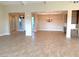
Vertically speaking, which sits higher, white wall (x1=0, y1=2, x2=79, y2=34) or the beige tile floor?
white wall (x1=0, y1=2, x2=79, y2=34)

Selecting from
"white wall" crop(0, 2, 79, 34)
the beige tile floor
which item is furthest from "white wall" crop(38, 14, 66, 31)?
the beige tile floor

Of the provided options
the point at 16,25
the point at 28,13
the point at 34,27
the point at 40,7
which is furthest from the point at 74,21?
the point at 16,25

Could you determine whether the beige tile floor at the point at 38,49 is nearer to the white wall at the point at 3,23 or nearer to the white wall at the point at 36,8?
the white wall at the point at 36,8

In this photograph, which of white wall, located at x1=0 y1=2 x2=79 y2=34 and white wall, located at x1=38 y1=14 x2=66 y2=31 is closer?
white wall, located at x1=0 y1=2 x2=79 y2=34

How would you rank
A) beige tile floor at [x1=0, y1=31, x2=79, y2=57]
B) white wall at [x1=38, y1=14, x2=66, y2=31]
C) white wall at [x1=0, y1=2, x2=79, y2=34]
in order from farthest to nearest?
white wall at [x1=38, y1=14, x2=66, y2=31] → white wall at [x1=0, y1=2, x2=79, y2=34] → beige tile floor at [x1=0, y1=31, x2=79, y2=57]

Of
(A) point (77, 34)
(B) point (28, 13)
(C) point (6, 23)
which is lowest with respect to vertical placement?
(A) point (77, 34)

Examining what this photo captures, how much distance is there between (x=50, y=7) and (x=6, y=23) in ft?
13.8

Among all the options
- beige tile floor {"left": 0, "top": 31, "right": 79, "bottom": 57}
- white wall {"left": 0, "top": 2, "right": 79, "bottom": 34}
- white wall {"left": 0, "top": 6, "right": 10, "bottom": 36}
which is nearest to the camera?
beige tile floor {"left": 0, "top": 31, "right": 79, "bottom": 57}

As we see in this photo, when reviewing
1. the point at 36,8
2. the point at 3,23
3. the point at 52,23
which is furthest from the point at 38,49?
the point at 52,23

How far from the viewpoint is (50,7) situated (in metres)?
9.18

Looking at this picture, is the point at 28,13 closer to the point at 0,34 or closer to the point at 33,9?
the point at 33,9

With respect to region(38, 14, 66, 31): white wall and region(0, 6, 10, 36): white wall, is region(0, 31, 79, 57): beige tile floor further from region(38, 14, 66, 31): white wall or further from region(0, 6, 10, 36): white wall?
region(38, 14, 66, 31): white wall

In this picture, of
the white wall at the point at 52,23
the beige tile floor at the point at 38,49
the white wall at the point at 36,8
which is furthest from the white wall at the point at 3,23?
the white wall at the point at 52,23

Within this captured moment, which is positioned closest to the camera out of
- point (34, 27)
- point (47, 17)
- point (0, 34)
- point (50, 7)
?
point (50, 7)
